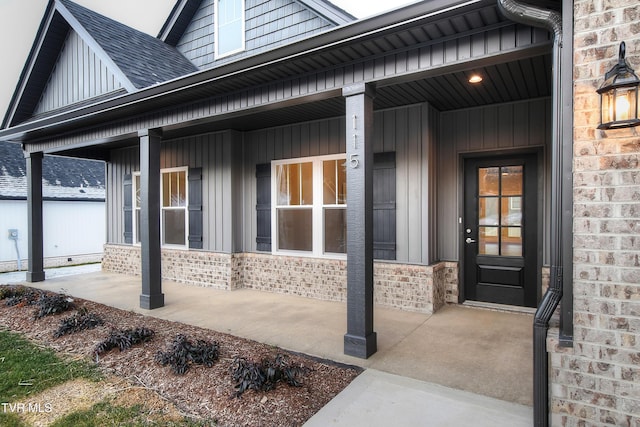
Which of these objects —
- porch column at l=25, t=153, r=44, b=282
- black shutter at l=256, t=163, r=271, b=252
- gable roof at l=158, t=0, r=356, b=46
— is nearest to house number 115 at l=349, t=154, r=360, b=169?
black shutter at l=256, t=163, r=271, b=252

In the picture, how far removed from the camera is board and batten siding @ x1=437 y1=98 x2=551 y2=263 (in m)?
4.81

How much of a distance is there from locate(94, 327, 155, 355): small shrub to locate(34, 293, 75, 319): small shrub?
175 centimetres

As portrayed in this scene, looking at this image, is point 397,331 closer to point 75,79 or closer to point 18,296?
point 18,296

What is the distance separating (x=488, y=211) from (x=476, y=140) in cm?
103

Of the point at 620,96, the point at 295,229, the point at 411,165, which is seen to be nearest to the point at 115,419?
the point at 620,96

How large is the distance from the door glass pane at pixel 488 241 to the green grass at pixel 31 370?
488cm

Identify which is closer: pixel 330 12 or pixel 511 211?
pixel 511 211

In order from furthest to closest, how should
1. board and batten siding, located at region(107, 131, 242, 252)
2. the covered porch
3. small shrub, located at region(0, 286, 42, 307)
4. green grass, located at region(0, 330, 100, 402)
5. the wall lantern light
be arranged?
1. board and batten siding, located at region(107, 131, 242, 252)
2. small shrub, located at region(0, 286, 42, 307)
3. the covered porch
4. green grass, located at region(0, 330, 100, 402)
5. the wall lantern light

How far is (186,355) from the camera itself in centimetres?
335

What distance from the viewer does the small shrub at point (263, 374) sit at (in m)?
2.85

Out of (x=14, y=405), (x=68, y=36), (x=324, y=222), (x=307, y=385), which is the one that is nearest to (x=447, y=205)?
(x=324, y=222)

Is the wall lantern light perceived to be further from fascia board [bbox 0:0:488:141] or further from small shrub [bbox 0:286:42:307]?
small shrub [bbox 0:286:42:307]

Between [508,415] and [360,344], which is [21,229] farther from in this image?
[508,415]

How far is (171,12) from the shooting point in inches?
311
